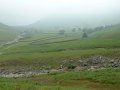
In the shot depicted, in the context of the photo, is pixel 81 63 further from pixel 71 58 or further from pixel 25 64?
pixel 25 64

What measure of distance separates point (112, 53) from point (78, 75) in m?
37.4

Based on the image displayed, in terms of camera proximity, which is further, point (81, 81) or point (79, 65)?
point (79, 65)

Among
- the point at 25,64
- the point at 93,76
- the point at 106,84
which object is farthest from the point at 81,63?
the point at 106,84

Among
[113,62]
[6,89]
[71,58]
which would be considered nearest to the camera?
[6,89]

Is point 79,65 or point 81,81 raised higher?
point 81,81

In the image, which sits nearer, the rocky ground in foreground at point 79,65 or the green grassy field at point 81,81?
the green grassy field at point 81,81

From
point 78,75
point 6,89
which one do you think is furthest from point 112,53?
point 6,89

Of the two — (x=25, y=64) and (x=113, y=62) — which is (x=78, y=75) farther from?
(x=25, y=64)

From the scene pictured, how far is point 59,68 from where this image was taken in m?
81.9

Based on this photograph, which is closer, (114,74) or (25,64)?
(114,74)

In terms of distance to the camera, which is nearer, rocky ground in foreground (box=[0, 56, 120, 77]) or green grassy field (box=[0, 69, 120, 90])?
green grassy field (box=[0, 69, 120, 90])

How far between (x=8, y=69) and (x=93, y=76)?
3917cm

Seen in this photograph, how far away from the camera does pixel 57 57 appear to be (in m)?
96.8

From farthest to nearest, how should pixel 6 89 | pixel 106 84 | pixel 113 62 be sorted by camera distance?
pixel 113 62 → pixel 106 84 → pixel 6 89
